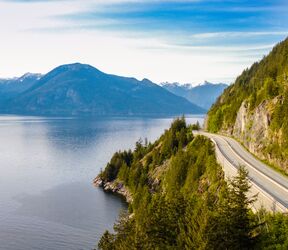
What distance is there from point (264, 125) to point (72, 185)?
75.8 metres

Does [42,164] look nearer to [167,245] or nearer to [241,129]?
[241,129]

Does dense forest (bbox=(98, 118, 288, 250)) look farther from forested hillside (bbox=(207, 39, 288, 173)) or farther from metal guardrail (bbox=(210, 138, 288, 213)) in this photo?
forested hillside (bbox=(207, 39, 288, 173))

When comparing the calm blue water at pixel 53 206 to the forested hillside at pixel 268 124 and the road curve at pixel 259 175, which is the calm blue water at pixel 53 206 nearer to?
the road curve at pixel 259 175

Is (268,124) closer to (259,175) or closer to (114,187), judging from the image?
(259,175)

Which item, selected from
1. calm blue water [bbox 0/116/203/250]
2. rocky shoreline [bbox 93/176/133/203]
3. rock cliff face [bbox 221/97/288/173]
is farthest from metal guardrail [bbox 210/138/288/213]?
rocky shoreline [bbox 93/176/133/203]

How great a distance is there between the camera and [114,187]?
11950 centimetres

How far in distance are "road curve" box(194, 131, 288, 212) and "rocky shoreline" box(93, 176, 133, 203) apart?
1414 inches

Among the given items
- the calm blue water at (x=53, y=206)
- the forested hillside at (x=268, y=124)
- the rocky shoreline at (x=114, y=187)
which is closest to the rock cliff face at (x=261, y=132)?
the forested hillside at (x=268, y=124)

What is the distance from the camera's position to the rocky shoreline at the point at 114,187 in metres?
111

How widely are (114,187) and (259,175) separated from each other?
71535mm

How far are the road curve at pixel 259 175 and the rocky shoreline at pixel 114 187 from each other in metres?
35.9

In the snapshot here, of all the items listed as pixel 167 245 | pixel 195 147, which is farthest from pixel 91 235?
pixel 167 245

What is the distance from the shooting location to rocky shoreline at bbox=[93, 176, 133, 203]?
11117 cm

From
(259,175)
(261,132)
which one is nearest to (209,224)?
(259,175)
